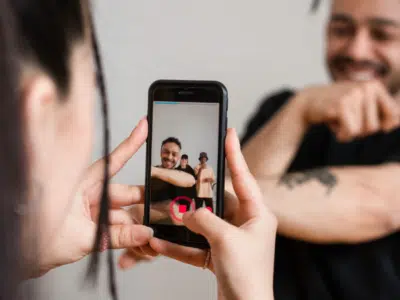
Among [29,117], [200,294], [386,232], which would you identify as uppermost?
[29,117]

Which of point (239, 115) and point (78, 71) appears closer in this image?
point (78, 71)

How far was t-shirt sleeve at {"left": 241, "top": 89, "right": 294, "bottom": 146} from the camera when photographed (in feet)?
1.63

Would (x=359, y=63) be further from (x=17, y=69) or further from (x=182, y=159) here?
(x=17, y=69)

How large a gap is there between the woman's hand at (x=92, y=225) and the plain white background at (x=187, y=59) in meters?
0.07

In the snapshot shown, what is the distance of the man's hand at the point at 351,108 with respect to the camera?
468 mm

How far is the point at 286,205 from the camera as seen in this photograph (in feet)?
1.66

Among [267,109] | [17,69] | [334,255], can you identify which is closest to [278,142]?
[267,109]

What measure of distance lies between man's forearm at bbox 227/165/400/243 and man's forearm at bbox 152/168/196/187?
0.11 metres

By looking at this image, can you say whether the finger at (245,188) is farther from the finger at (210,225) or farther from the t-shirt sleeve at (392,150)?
the t-shirt sleeve at (392,150)

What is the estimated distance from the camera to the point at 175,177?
0.44m

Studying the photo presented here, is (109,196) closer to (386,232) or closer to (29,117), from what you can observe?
(29,117)

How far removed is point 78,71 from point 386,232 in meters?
0.36

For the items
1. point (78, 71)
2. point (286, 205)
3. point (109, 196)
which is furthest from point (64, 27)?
point (286, 205)

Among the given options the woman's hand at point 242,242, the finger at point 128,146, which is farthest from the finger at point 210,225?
the finger at point 128,146
